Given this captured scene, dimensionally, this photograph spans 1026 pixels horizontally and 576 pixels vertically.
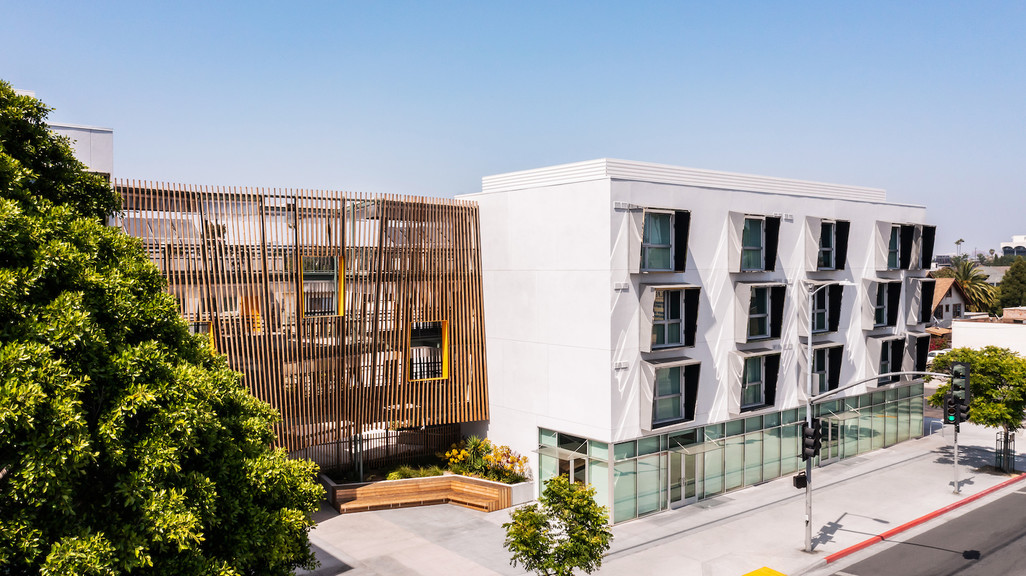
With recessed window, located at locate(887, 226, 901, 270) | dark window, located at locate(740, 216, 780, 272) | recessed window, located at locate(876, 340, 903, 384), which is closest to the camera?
dark window, located at locate(740, 216, 780, 272)

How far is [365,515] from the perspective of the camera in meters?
26.7

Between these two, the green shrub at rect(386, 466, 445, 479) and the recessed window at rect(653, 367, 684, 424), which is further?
the green shrub at rect(386, 466, 445, 479)

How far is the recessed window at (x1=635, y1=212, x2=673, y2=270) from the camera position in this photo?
2644 cm

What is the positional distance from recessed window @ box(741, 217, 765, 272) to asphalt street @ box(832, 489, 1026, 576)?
35.8ft

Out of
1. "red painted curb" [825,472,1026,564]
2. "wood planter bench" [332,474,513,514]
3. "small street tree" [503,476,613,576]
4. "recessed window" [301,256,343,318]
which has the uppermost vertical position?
"recessed window" [301,256,343,318]

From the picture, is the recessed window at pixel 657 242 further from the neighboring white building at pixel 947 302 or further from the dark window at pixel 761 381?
the neighboring white building at pixel 947 302

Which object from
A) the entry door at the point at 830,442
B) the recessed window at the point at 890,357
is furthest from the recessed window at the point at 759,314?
the recessed window at the point at 890,357

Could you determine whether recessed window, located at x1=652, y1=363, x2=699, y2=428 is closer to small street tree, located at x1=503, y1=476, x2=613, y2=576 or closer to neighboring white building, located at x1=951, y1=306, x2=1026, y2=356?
small street tree, located at x1=503, y1=476, x2=613, y2=576

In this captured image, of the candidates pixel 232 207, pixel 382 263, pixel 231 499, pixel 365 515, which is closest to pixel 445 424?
pixel 365 515

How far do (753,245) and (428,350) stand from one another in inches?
518

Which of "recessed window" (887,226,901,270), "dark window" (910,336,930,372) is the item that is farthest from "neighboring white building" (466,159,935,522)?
"dark window" (910,336,930,372)

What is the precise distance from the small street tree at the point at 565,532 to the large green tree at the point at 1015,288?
90458 mm

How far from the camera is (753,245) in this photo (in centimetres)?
3011

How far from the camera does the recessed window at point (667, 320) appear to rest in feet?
88.6
